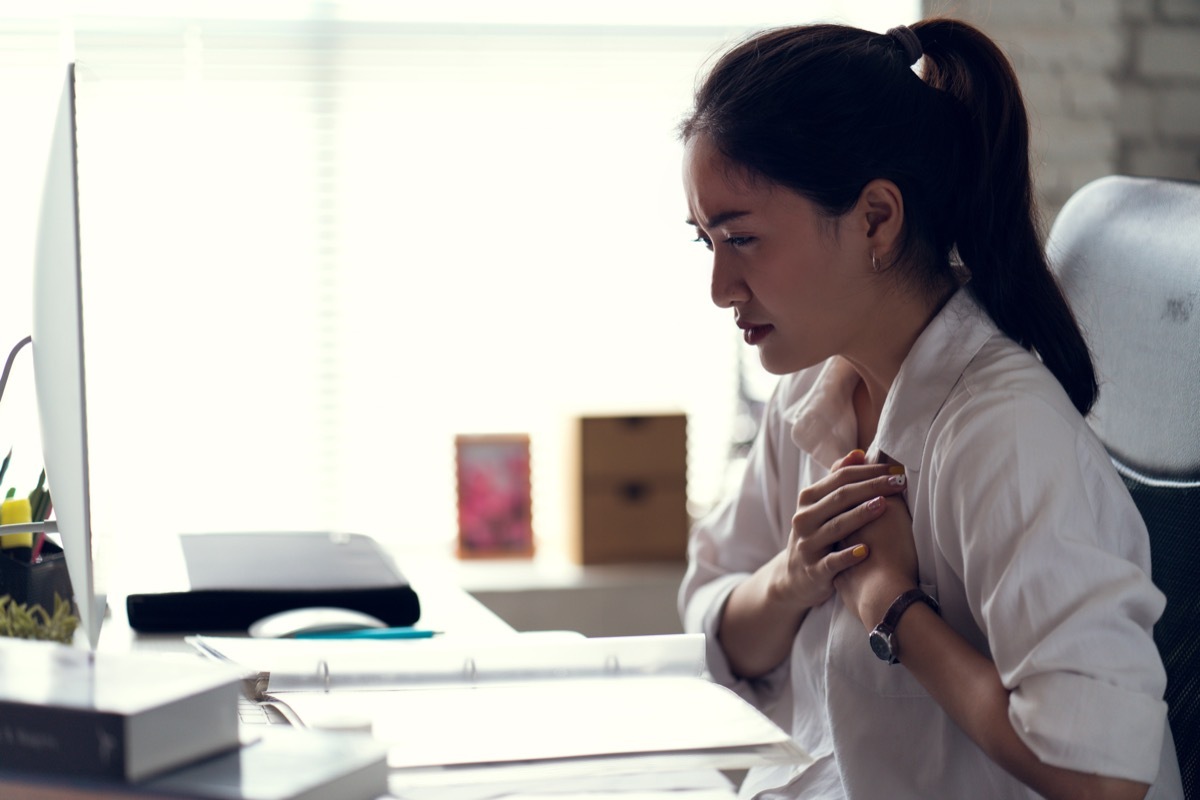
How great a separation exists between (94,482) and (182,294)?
1.77 m

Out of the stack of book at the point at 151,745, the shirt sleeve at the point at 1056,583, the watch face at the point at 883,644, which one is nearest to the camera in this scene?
the stack of book at the point at 151,745

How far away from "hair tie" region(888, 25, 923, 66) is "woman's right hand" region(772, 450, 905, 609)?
13.4 inches

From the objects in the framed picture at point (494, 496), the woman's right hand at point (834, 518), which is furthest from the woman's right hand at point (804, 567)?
the framed picture at point (494, 496)

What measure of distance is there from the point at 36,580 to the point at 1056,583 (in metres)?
0.71

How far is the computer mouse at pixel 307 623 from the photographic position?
1.11 metres

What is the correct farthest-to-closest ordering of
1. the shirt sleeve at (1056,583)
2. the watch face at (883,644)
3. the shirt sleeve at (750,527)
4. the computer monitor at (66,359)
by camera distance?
the shirt sleeve at (750,527), the watch face at (883,644), the shirt sleeve at (1056,583), the computer monitor at (66,359)

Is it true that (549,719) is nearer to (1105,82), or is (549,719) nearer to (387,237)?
(387,237)

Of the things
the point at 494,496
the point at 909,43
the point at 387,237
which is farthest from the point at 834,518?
the point at 387,237

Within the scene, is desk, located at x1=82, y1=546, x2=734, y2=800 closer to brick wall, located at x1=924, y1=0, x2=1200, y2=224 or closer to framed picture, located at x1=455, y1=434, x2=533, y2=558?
framed picture, located at x1=455, y1=434, x2=533, y2=558

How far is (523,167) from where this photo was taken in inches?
103

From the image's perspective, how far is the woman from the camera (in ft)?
3.14

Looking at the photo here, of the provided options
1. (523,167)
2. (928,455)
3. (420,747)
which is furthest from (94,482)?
(523,167)

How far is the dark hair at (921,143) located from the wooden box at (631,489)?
126cm

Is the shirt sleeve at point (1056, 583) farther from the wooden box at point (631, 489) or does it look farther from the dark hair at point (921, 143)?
the wooden box at point (631, 489)
